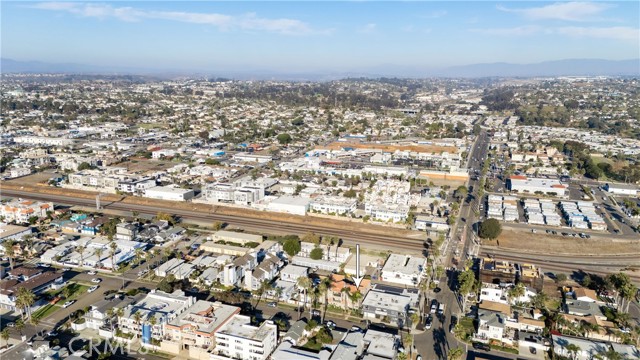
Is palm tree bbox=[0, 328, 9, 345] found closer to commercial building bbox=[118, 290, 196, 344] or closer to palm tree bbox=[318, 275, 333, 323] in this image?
commercial building bbox=[118, 290, 196, 344]

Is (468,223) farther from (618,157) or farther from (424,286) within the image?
(618,157)

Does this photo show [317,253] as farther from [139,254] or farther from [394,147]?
[394,147]

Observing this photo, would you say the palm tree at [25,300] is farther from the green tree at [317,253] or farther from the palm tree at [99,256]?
the green tree at [317,253]

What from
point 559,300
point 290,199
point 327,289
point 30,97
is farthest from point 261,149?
point 30,97

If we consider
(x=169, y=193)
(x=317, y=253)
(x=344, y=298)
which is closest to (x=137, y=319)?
(x=344, y=298)

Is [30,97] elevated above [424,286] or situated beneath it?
elevated above

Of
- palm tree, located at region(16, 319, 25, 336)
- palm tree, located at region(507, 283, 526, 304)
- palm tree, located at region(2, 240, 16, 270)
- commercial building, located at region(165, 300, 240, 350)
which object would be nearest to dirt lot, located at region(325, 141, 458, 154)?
palm tree, located at region(507, 283, 526, 304)
